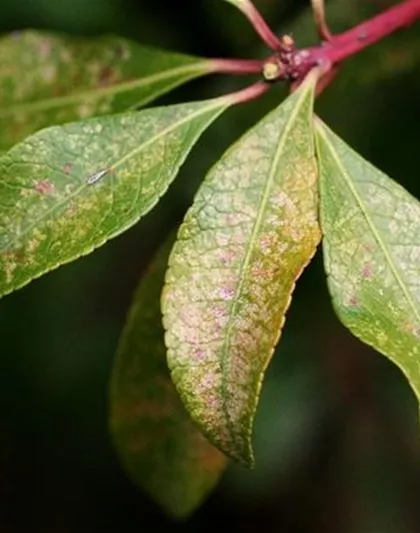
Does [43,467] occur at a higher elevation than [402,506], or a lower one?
higher

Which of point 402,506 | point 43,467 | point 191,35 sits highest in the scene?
point 191,35

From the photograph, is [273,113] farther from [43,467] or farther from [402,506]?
[43,467]

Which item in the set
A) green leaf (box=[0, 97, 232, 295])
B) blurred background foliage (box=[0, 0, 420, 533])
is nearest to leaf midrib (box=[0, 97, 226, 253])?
green leaf (box=[0, 97, 232, 295])

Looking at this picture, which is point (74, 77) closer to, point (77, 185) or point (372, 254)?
point (77, 185)

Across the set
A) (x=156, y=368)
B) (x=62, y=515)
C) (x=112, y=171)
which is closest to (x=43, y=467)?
(x=62, y=515)

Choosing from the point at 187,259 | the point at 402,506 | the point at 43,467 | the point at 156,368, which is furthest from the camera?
the point at 43,467

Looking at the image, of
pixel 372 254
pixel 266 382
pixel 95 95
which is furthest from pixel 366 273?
pixel 266 382

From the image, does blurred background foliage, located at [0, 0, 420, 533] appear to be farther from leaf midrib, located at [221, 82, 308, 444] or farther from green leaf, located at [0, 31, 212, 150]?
leaf midrib, located at [221, 82, 308, 444]
